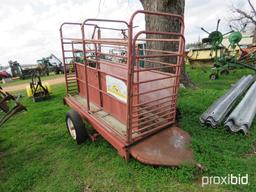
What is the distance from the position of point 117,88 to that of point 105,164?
1.07 meters

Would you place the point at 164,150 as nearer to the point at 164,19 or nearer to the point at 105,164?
the point at 105,164

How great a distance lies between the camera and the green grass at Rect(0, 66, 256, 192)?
87.5 inches

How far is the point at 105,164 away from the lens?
2.65 metres

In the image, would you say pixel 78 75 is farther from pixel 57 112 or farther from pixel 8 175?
pixel 8 175

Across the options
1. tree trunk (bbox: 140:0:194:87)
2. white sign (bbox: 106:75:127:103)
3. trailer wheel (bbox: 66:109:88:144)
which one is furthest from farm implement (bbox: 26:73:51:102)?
white sign (bbox: 106:75:127:103)

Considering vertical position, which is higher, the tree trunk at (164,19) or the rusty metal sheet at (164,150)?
the tree trunk at (164,19)

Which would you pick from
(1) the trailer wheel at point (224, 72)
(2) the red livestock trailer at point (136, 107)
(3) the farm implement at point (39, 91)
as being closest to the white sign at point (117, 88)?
(2) the red livestock trailer at point (136, 107)

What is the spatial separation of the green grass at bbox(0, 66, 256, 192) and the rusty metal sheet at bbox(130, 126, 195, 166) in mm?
98

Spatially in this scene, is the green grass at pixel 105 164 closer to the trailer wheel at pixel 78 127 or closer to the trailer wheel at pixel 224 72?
the trailer wheel at pixel 78 127

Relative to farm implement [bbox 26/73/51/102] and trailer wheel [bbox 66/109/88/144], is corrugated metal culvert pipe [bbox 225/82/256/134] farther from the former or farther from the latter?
farm implement [bbox 26/73/51/102]

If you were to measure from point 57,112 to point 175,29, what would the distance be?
366 cm

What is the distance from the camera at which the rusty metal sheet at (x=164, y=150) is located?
91.4 inches

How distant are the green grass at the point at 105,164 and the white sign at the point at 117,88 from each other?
0.86 metres

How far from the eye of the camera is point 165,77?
104 inches
